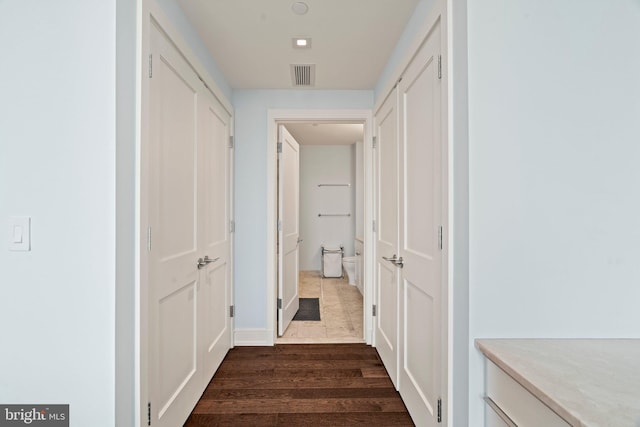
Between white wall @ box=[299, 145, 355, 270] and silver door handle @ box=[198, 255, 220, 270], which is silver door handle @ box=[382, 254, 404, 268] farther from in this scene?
white wall @ box=[299, 145, 355, 270]

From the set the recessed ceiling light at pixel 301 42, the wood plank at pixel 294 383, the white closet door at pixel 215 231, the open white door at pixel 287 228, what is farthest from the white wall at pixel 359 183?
the recessed ceiling light at pixel 301 42

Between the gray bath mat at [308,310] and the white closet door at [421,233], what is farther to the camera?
the gray bath mat at [308,310]

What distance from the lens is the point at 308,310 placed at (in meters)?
3.96

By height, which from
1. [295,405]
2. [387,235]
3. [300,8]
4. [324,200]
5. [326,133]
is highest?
[326,133]

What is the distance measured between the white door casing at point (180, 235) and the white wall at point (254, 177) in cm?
43

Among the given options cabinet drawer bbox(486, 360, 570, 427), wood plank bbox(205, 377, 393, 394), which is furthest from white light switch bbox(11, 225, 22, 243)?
cabinet drawer bbox(486, 360, 570, 427)

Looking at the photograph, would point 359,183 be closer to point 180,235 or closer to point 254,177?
point 254,177

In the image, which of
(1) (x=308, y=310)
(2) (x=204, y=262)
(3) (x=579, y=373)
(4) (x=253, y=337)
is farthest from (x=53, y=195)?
(1) (x=308, y=310)

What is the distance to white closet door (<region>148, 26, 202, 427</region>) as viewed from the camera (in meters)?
1.48

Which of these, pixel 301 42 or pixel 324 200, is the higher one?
pixel 301 42

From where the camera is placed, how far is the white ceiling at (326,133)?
477 cm

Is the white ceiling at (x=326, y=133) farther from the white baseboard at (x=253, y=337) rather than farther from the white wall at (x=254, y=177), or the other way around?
the white baseboard at (x=253, y=337)

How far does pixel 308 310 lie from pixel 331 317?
0.38 metres

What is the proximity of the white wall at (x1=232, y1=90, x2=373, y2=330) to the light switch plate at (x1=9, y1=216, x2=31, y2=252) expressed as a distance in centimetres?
184
